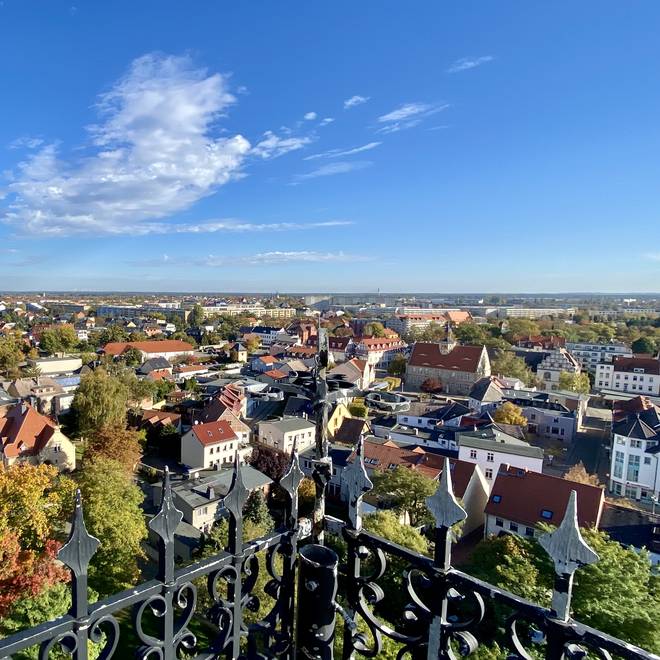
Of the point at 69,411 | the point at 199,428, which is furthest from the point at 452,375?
the point at 69,411

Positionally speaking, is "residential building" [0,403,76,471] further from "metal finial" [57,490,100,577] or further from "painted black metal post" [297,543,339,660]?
"metal finial" [57,490,100,577]

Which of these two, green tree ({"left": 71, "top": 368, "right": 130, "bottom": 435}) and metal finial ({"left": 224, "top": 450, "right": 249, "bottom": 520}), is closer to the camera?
metal finial ({"left": 224, "top": 450, "right": 249, "bottom": 520})

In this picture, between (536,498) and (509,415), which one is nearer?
(536,498)

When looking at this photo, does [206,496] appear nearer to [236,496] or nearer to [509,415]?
[236,496]

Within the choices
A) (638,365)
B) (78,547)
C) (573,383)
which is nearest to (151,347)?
(573,383)

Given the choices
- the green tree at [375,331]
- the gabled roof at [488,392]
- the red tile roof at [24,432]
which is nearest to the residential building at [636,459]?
the gabled roof at [488,392]

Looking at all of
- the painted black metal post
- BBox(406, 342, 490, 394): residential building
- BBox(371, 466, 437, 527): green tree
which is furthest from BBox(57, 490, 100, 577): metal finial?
BBox(406, 342, 490, 394): residential building
